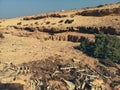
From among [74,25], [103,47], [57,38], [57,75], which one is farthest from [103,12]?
[57,75]

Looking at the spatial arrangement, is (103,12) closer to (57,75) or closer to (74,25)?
(74,25)

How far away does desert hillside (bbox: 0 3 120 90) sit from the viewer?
73.6 ft

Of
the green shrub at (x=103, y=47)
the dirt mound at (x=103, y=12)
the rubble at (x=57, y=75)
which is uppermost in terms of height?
the dirt mound at (x=103, y=12)

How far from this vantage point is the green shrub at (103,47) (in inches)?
888

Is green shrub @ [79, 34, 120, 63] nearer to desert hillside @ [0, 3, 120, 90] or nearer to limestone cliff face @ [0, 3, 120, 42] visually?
desert hillside @ [0, 3, 120, 90]

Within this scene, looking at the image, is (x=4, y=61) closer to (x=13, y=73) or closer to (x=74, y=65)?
(x=13, y=73)

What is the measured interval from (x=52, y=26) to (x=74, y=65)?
10.5m

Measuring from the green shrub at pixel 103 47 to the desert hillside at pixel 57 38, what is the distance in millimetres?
490

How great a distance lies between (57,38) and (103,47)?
21.4ft

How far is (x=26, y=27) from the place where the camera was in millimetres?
34094

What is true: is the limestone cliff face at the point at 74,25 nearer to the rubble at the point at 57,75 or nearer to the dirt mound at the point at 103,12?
the dirt mound at the point at 103,12

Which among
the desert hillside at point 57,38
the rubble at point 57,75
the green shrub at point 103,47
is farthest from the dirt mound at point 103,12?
the rubble at point 57,75

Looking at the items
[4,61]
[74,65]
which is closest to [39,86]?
[74,65]

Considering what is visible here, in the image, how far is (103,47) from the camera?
23422 millimetres
